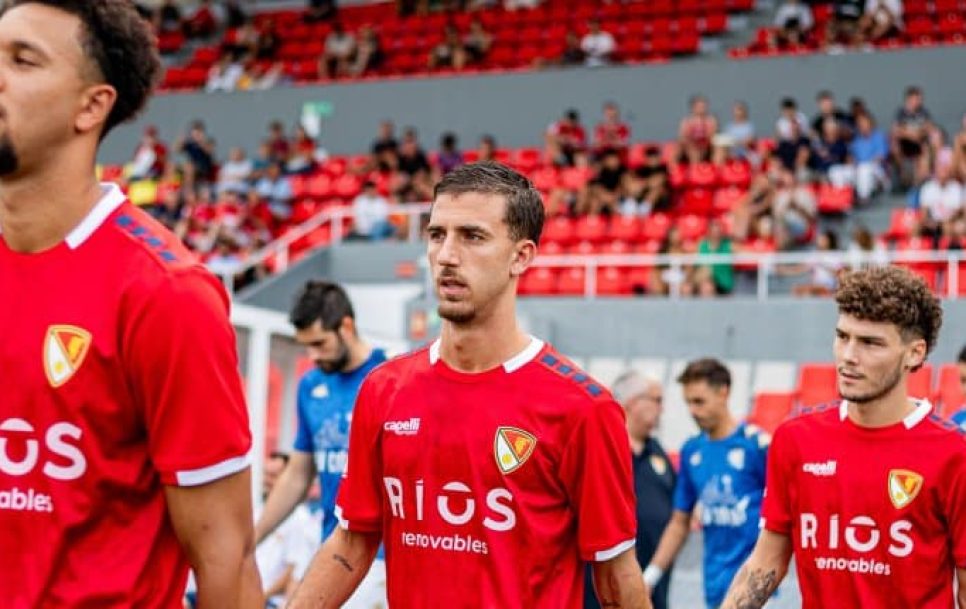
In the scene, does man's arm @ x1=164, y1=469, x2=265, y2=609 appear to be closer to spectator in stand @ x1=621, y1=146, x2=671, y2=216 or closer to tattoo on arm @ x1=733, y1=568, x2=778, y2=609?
tattoo on arm @ x1=733, y1=568, x2=778, y2=609

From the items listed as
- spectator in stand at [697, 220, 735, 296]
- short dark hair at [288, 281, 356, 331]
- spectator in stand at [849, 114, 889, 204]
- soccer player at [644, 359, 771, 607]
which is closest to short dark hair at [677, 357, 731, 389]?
soccer player at [644, 359, 771, 607]

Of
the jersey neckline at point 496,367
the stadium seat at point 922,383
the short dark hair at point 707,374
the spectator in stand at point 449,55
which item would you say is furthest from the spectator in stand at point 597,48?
the jersey neckline at point 496,367

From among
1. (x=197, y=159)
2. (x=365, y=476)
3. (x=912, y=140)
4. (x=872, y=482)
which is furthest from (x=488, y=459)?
(x=197, y=159)

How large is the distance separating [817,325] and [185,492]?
14303 millimetres

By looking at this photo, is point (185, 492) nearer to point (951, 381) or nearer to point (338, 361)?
point (338, 361)

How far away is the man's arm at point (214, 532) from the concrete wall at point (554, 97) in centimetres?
1971

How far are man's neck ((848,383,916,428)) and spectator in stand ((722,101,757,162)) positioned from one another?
595 inches

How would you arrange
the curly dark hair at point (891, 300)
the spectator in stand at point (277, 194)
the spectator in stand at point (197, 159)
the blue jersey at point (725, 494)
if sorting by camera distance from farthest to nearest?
the spectator in stand at point (197, 159), the spectator in stand at point (277, 194), the blue jersey at point (725, 494), the curly dark hair at point (891, 300)

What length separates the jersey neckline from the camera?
16.0 feet

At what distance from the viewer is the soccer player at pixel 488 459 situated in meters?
4.70

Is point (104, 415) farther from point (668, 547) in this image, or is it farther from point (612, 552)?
point (668, 547)

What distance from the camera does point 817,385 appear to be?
15.6 metres

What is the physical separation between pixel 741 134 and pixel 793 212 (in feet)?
9.97

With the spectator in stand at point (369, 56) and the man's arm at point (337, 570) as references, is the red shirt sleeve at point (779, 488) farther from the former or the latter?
the spectator in stand at point (369, 56)
